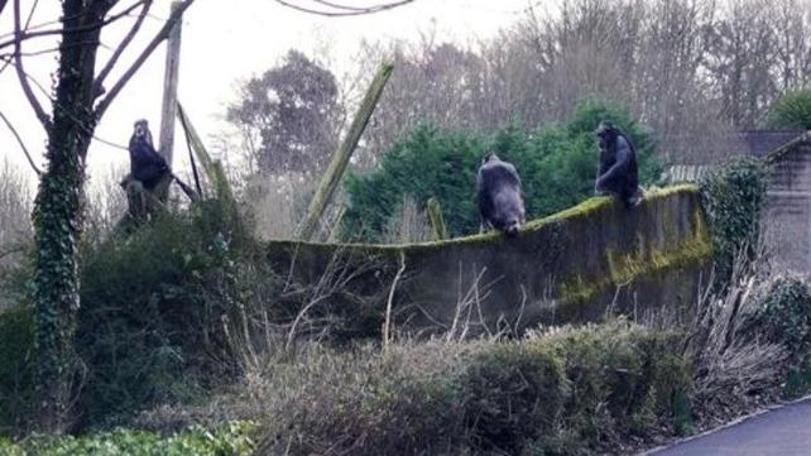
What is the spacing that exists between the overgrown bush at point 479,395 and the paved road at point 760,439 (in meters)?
0.69

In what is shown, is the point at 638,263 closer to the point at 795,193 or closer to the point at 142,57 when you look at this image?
the point at 142,57

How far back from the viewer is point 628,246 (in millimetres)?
23844

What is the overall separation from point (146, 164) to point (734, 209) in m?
10.8

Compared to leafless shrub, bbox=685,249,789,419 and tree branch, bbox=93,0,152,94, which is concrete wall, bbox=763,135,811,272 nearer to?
leafless shrub, bbox=685,249,789,419

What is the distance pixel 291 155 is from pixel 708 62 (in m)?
15.5

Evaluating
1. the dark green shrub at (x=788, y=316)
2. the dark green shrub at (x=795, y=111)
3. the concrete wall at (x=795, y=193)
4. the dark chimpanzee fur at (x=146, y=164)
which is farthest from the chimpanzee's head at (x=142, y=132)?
the dark green shrub at (x=795, y=111)

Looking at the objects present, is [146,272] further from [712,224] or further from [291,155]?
[291,155]

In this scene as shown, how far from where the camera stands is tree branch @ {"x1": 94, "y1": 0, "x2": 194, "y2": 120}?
11047 mm

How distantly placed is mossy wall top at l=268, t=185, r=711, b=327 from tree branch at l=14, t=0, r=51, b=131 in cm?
488

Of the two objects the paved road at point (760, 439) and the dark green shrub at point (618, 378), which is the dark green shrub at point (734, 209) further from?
the dark green shrub at point (618, 378)

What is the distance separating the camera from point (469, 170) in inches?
1356

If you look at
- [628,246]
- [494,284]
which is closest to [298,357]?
[494,284]

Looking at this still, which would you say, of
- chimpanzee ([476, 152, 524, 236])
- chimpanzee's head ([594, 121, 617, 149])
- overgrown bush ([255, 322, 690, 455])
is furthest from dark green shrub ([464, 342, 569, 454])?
chimpanzee's head ([594, 121, 617, 149])

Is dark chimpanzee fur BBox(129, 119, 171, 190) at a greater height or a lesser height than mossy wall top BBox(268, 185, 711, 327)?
greater
